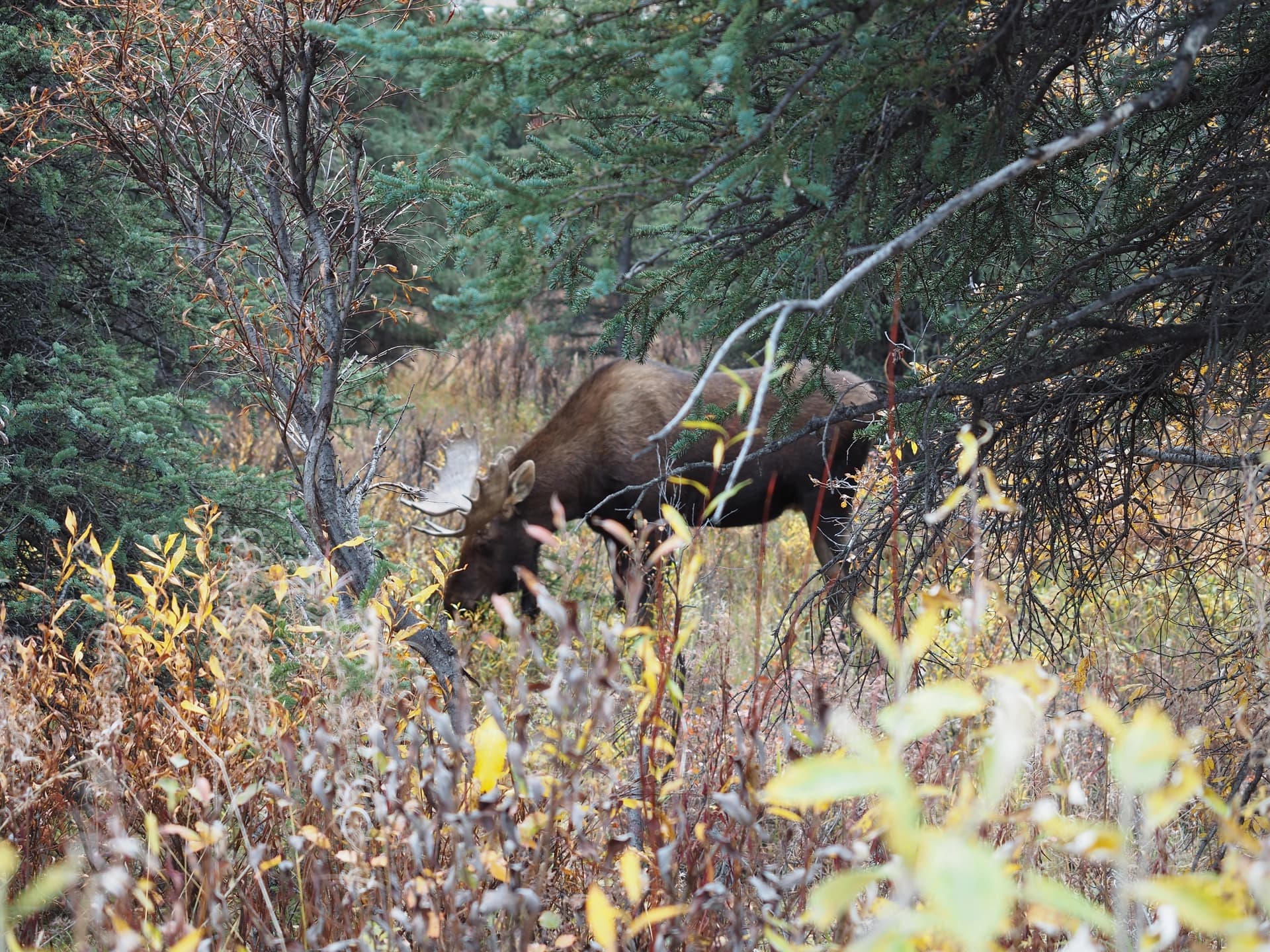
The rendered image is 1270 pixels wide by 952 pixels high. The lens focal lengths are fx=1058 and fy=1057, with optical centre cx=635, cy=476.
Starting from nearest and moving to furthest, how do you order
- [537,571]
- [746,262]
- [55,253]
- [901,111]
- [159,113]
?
[901,111] < [746,262] < [159,113] < [55,253] < [537,571]

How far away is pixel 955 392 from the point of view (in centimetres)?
319

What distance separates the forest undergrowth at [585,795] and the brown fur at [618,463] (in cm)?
202

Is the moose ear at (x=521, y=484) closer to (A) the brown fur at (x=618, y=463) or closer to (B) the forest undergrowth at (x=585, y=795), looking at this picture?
(A) the brown fur at (x=618, y=463)

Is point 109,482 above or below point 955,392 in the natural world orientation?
below

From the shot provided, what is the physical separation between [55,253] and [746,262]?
359cm

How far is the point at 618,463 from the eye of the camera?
6.51 m

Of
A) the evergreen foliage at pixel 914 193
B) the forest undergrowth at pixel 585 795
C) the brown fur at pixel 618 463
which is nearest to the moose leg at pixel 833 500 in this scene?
the brown fur at pixel 618 463

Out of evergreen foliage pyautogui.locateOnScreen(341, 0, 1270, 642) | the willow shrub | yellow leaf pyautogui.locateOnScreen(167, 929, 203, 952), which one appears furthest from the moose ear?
yellow leaf pyautogui.locateOnScreen(167, 929, 203, 952)

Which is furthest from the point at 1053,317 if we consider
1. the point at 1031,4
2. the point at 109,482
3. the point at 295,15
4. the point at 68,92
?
the point at 109,482

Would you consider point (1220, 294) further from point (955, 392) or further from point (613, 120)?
point (613, 120)

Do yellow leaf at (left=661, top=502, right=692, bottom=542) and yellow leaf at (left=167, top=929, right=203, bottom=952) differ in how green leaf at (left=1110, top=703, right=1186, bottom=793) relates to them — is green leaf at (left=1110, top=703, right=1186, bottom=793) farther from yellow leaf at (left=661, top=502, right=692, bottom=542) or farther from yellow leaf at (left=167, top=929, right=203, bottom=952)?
yellow leaf at (left=167, top=929, right=203, bottom=952)

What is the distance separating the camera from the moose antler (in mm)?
6480

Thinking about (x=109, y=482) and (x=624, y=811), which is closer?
(x=624, y=811)

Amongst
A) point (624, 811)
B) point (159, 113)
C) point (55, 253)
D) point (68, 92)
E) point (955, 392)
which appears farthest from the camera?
point (55, 253)
